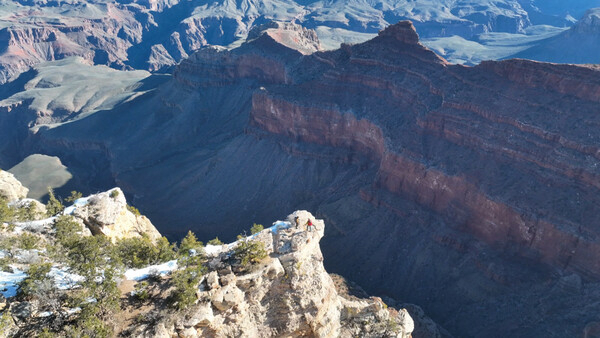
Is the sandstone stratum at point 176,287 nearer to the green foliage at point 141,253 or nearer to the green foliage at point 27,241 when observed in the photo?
the green foliage at point 27,241

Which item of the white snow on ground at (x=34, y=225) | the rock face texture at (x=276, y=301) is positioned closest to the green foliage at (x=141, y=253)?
the rock face texture at (x=276, y=301)

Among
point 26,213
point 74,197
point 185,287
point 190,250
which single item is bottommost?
point 26,213

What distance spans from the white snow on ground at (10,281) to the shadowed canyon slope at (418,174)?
1604 inches

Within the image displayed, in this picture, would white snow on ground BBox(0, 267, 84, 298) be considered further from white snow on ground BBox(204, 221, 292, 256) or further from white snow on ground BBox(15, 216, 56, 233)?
white snow on ground BBox(204, 221, 292, 256)

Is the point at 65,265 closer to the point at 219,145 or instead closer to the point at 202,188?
the point at 202,188

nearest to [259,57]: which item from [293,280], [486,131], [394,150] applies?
[394,150]

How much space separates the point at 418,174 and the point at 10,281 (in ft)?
161

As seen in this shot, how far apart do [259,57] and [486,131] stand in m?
56.0

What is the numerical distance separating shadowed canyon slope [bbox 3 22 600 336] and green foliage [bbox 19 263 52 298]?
40.9 metres

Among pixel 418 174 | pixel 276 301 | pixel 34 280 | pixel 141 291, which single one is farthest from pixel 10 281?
pixel 418 174

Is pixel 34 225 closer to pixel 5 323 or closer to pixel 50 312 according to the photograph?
pixel 50 312

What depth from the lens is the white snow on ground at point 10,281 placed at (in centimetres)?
2208

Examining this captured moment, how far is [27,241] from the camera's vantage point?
2634 centimetres

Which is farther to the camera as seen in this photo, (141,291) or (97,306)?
(141,291)
